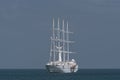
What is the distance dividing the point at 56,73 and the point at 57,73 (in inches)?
12.6

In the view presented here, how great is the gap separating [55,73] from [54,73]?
1.57 ft

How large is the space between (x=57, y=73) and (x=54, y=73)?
886 millimetres

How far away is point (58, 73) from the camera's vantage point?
655 feet

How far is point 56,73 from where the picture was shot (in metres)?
200

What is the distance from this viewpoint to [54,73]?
7864 inches

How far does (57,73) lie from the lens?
655 feet

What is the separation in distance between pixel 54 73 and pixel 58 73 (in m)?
1.18

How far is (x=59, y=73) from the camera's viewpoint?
19988 centimetres

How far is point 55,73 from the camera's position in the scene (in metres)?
199

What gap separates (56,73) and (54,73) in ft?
1.98

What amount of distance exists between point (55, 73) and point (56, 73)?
1.27ft

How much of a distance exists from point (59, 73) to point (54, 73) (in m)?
1.48

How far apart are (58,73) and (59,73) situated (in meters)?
0.32

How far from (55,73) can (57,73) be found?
698mm
